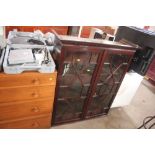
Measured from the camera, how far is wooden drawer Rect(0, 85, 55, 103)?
1.26 metres

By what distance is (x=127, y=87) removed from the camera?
2051 mm

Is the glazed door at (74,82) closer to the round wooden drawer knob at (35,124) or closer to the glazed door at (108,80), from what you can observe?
the glazed door at (108,80)

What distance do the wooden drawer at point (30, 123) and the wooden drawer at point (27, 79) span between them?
423 millimetres

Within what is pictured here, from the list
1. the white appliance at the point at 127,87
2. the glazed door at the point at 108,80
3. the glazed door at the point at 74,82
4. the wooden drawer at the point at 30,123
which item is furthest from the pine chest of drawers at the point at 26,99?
the white appliance at the point at 127,87

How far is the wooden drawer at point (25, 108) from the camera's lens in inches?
53.2

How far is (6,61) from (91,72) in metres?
0.81

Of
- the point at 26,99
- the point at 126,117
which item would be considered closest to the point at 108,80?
the point at 126,117

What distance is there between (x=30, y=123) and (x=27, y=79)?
539 mm

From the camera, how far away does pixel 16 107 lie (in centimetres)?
138

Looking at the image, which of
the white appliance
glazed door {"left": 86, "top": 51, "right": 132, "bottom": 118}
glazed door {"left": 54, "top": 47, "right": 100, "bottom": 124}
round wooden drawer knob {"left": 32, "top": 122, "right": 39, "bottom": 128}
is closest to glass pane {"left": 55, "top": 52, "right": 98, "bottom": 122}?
glazed door {"left": 54, "top": 47, "right": 100, "bottom": 124}

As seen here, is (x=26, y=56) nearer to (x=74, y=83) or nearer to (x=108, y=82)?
(x=74, y=83)
